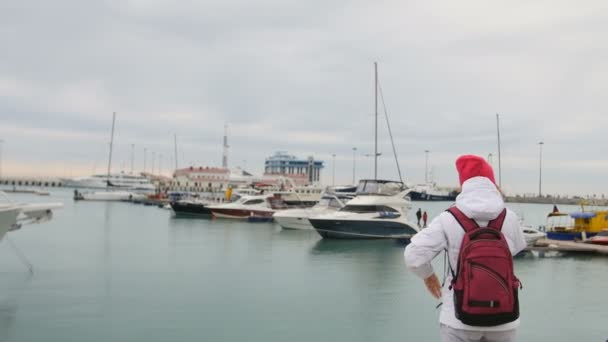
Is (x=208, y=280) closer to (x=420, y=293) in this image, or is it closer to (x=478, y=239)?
(x=420, y=293)

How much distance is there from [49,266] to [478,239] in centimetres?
1934

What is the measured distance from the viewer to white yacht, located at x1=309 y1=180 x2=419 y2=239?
99.0 feet

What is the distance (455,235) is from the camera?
3.29 m

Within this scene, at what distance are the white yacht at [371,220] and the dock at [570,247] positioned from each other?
6455 mm

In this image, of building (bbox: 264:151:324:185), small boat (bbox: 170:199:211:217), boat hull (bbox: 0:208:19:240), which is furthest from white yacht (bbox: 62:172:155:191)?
boat hull (bbox: 0:208:19:240)

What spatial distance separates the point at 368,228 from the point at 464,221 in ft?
89.4

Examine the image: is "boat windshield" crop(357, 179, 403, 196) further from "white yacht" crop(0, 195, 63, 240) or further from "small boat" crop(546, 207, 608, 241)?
"white yacht" crop(0, 195, 63, 240)

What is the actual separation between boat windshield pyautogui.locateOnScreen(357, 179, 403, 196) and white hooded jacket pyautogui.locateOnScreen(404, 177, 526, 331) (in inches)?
1120

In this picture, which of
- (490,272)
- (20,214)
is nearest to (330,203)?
(20,214)

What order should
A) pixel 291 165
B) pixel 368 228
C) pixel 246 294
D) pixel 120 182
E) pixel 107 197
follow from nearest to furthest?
pixel 246 294, pixel 368 228, pixel 107 197, pixel 120 182, pixel 291 165

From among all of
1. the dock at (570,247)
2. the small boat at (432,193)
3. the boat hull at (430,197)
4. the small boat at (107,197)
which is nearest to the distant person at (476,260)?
the dock at (570,247)

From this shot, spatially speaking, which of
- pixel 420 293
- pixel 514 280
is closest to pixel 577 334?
pixel 420 293

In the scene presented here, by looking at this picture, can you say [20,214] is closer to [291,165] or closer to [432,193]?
[432,193]

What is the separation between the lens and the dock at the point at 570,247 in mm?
24969
